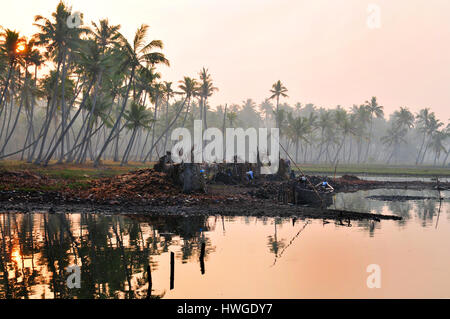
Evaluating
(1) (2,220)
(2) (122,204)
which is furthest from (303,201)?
(1) (2,220)

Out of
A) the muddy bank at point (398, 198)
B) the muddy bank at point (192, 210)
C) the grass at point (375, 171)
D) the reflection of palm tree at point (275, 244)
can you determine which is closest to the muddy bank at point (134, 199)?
the muddy bank at point (192, 210)

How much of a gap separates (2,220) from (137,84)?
148 feet

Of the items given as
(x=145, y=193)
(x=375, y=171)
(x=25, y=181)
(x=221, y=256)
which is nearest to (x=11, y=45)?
(x=25, y=181)

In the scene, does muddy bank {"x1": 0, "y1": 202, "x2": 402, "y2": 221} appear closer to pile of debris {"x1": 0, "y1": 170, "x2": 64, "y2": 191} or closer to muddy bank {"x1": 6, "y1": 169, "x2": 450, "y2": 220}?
muddy bank {"x1": 6, "y1": 169, "x2": 450, "y2": 220}

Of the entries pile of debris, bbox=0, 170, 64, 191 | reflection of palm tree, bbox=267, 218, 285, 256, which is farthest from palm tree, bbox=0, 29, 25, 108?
reflection of palm tree, bbox=267, 218, 285, 256

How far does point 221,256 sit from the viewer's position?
15719mm

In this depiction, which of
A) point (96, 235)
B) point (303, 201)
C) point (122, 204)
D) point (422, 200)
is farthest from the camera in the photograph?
point (422, 200)

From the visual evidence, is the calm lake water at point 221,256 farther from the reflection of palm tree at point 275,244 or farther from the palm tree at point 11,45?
the palm tree at point 11,45

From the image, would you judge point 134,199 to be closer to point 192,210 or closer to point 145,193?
point 145,193

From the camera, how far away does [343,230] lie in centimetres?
2112

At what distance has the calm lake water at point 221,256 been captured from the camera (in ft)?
39.0

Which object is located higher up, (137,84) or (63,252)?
(137,84)

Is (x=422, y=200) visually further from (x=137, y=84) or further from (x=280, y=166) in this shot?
(x=137, y=84)
